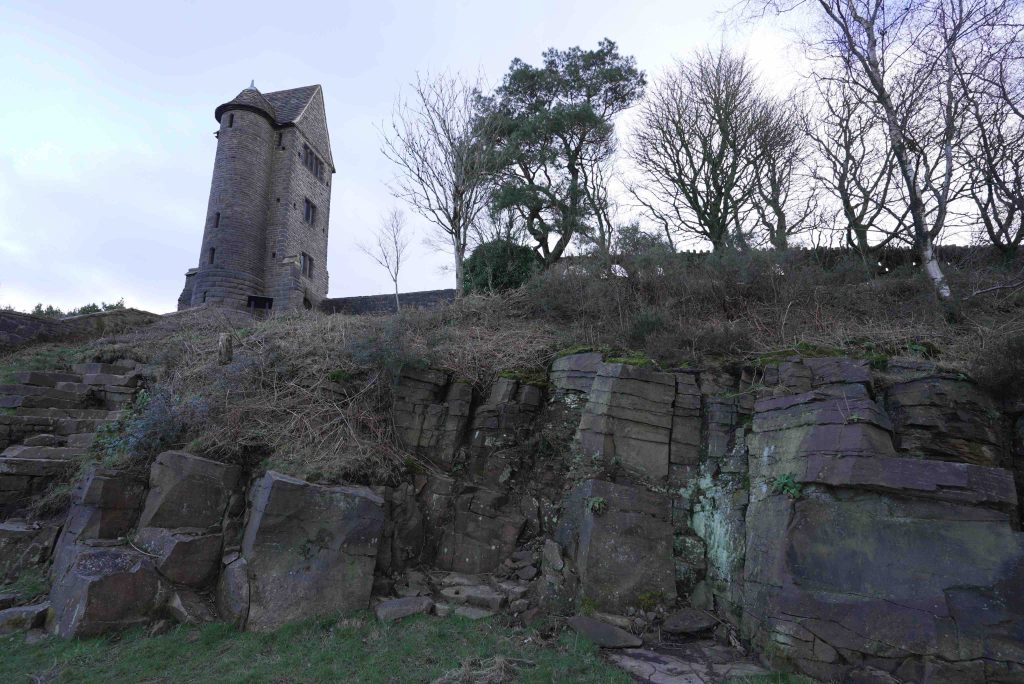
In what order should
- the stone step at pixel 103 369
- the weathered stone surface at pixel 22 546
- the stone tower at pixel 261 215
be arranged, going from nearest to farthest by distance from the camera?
the weathered stone surface at pixel 22 546
the stone step at pixel 103 369
the stone tower at pixel 261 215

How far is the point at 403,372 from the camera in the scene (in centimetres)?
779

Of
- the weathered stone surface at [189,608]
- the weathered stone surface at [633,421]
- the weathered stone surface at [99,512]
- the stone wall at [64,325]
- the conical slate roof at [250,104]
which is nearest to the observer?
the weathered stone surface at [189,608]

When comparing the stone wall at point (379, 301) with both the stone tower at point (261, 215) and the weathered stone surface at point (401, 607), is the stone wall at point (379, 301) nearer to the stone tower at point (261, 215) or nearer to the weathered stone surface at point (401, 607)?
the stone tower at point (261, 215)

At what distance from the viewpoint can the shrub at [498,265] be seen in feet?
50.0

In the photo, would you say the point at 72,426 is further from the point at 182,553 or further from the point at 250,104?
the point at 250,104

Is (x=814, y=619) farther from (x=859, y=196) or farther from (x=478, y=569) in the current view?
(x=859, y=196)

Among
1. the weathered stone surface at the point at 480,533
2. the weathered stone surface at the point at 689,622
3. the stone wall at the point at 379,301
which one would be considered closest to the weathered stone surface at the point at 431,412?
the weathered stone surface at the point at 480,533

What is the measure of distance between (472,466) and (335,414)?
1.95 metres

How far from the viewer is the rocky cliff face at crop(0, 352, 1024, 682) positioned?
4484 mm

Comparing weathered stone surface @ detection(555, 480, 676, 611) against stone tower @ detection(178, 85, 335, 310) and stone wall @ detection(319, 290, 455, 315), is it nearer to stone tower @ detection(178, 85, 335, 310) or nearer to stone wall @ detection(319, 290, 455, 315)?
stone wall @ detection(319, 290, 455, 315)

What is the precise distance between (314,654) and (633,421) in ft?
13.3

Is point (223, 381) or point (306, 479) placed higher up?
point (223, 381)

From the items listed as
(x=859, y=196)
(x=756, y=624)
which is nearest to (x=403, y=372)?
(x=756, y=624)

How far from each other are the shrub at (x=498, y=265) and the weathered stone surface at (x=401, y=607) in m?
10.2
